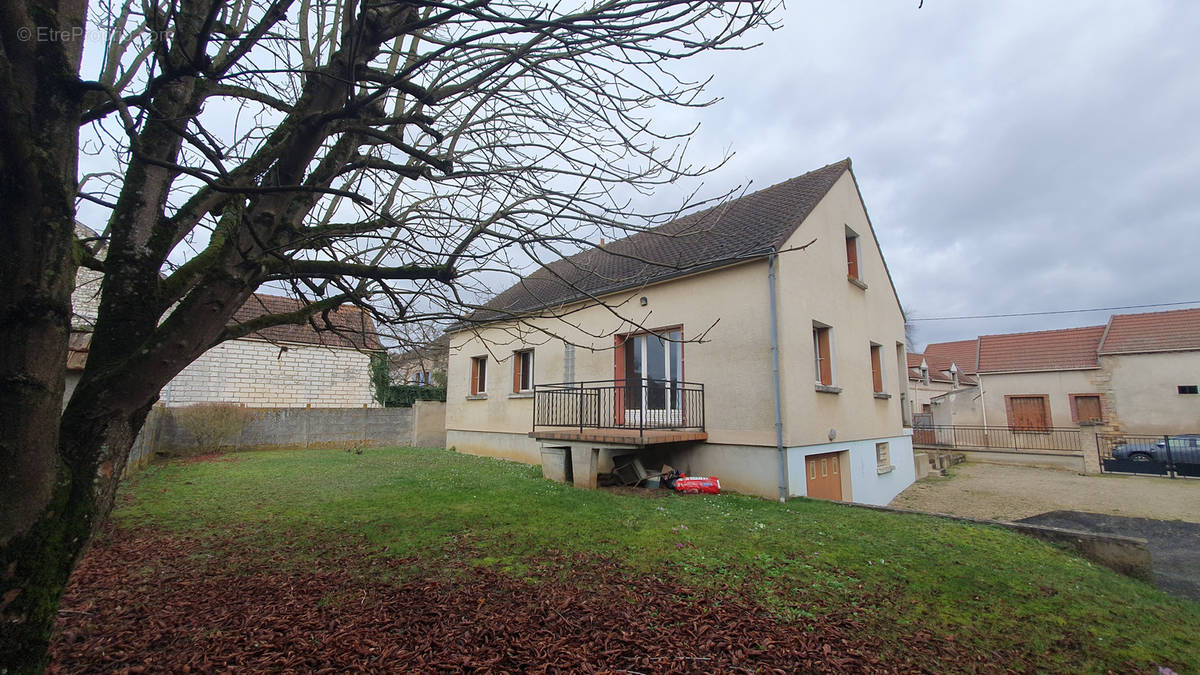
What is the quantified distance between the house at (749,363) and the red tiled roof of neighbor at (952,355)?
23.3m

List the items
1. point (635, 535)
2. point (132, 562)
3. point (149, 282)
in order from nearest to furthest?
point (149, 282)
point (132, 562)
point (635, 535)

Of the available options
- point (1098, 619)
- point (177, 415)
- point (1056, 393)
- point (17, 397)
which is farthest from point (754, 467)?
point (1056, 393)

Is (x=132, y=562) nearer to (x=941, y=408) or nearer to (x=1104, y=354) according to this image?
(x=941, y=408)

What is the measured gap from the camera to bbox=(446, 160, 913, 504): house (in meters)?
8.26

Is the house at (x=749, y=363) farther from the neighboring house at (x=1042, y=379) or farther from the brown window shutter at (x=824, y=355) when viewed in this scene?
the neighboring house at (x=1042, y=379)

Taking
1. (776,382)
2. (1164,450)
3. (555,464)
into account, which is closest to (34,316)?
(776,382)

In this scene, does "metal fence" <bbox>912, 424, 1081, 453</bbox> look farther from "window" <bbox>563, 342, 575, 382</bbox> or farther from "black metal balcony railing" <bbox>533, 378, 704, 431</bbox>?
"window" <bbox>563, 342, 575, 382</bbox>

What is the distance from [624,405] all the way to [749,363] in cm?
267

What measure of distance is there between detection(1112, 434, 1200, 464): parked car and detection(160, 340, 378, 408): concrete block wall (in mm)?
24462

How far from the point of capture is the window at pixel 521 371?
43.6ft

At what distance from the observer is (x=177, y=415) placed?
1352 centimetres

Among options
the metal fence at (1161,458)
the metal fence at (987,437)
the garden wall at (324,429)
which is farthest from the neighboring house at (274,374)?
the metal fence at (1161,458)

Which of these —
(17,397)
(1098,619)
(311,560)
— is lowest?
(1098,619)

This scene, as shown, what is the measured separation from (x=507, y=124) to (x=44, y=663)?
4.15 meters
